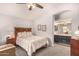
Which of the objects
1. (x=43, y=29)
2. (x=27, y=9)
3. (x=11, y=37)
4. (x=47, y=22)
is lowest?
(x=11, y=37)

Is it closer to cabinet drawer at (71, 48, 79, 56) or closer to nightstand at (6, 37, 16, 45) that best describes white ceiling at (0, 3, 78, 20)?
nightstand at (6, 37, 16, 45)

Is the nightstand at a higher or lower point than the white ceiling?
lower

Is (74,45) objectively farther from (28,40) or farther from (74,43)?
(28,40)

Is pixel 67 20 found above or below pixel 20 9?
below

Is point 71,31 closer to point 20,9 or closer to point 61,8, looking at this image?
point 61,8

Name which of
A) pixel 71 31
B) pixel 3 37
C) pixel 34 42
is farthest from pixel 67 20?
pixel 3 37

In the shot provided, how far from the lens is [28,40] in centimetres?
192

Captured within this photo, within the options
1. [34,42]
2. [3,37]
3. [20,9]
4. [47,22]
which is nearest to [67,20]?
[47,22]

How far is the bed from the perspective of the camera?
190 cm

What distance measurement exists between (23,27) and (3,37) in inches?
16.0

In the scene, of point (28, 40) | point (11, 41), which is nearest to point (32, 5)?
point (28, 40)

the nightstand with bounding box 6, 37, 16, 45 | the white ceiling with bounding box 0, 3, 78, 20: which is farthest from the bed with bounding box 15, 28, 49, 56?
the white ceiling with bounding box 0, 3, 78, 20

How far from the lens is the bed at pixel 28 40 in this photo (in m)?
1.90

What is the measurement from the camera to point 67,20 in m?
1.91
